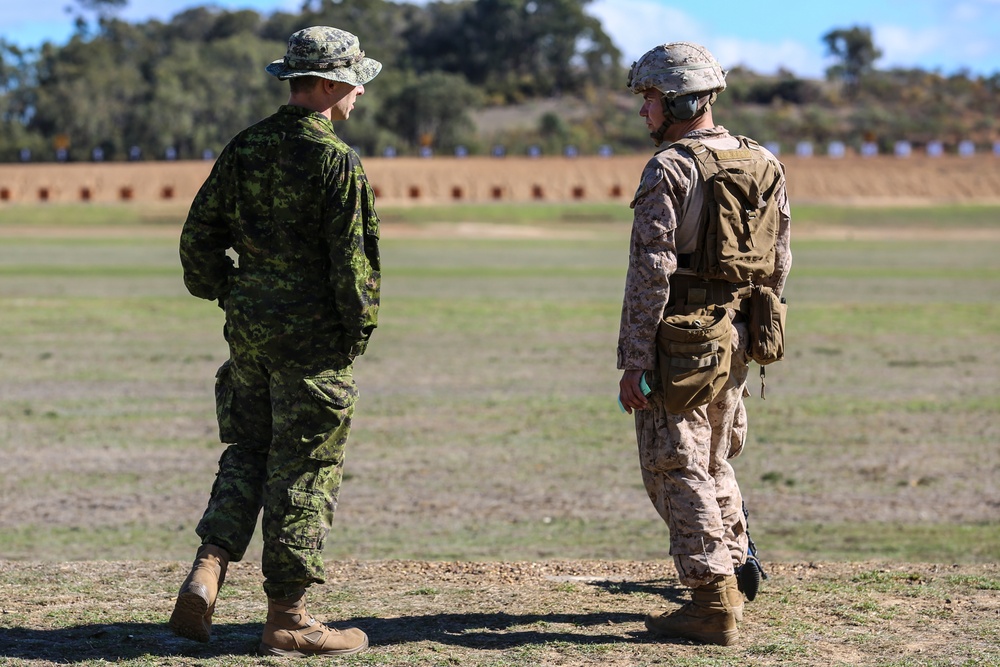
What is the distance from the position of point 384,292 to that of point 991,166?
53948 mm

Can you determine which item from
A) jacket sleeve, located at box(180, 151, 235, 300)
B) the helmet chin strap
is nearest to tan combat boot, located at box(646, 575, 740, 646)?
the helmet chin strap

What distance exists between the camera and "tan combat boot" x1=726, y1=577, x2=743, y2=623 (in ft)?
17.2

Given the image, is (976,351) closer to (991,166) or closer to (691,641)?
(691,641)

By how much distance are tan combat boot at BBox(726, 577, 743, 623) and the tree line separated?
76047mm

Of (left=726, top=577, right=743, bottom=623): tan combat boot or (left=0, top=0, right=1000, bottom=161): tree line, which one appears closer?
(left=726, top=577, right=743, bottom=623): tan combat boot

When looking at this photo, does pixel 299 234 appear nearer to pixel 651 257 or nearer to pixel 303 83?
pixel 303 83

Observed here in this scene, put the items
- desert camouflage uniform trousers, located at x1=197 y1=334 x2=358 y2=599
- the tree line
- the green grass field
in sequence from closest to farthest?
desert camouflage uniform trousers, located at x1=197 y1=334 x2=358 y2=599 < the green grass field < the tree line

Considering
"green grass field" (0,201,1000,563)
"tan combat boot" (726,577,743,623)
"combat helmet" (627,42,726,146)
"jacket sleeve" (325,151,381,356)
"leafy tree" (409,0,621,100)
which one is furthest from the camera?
"leafy tree" (409,0,621,100)

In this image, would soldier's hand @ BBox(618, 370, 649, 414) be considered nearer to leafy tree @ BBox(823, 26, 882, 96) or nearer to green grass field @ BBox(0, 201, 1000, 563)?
green grass field @ BBox(0, 201, 1000, 563)

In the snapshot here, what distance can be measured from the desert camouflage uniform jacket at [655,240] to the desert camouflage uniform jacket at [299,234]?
0.98m

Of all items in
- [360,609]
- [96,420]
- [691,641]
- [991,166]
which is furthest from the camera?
[991,166]

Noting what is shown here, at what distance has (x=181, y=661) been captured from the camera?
16.0ft

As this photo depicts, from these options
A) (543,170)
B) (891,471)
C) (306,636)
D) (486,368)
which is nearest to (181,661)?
(306,636)

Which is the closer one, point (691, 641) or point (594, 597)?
point (691, 641)
